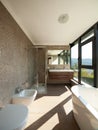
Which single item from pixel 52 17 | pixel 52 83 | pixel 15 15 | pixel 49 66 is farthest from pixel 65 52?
pixel 15 15

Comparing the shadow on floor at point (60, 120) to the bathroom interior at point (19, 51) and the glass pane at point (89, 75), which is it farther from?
the glass pane at point (89, 75)

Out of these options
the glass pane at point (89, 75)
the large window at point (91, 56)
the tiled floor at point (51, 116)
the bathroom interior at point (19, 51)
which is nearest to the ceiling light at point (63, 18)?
the bathroom interior at point (19, 51)

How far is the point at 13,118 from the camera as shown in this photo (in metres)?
1.45

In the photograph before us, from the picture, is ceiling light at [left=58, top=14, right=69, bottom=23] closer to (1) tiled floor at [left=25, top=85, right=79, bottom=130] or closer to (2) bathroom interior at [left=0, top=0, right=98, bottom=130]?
(2) bathroom interior at [left=0, top=0, right=98, bottom=130]

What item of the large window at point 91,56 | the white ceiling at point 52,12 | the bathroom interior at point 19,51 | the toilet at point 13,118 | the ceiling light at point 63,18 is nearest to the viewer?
the toilet at point 13,118

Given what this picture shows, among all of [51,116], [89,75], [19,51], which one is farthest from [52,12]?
[51,116]

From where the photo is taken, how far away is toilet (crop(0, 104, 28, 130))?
1287 millimetres

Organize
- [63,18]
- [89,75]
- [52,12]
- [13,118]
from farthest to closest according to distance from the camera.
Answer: [89,75] → [63,18] → [52,12] → [13,118]

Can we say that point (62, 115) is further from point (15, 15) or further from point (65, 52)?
point (65, 52)

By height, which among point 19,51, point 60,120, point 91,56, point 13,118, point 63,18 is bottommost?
point 60,120

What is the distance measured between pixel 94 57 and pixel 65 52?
2936 mm

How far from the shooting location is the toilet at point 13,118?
1.29 metres

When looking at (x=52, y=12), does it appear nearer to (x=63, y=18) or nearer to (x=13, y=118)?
(x=63, y=18)

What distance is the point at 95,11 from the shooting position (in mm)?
2797
